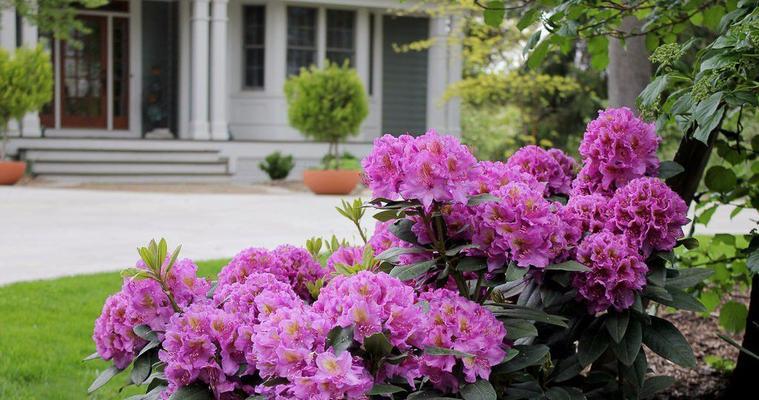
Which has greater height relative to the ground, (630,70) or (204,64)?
(204,64)

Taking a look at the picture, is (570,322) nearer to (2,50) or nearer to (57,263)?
(57,263)

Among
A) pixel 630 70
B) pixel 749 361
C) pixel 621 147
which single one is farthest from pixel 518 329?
pixel 630 70

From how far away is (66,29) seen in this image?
12008 millimetres

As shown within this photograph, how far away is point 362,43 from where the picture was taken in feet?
57.8

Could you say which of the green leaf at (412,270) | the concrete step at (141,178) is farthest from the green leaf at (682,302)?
the concrete step at (141,178)

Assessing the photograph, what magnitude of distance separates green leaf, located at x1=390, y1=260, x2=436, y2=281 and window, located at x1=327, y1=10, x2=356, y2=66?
53.0 ft

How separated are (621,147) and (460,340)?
2.36ft

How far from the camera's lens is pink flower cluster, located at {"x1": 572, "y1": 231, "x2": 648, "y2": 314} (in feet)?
5.74

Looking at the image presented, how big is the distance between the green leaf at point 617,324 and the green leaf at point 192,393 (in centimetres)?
78

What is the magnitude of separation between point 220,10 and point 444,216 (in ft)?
49.5

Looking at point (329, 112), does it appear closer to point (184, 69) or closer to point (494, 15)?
point (184, 69)

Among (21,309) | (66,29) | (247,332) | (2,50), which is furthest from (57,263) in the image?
(2,50)

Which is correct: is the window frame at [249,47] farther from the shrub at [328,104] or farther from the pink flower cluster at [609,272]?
the pink flower cluster at [609,272]

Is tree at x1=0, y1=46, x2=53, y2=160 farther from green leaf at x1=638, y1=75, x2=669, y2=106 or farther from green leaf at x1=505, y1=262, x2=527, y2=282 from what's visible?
green leaf at x1=505, y1=262, x2=527, y2=282
